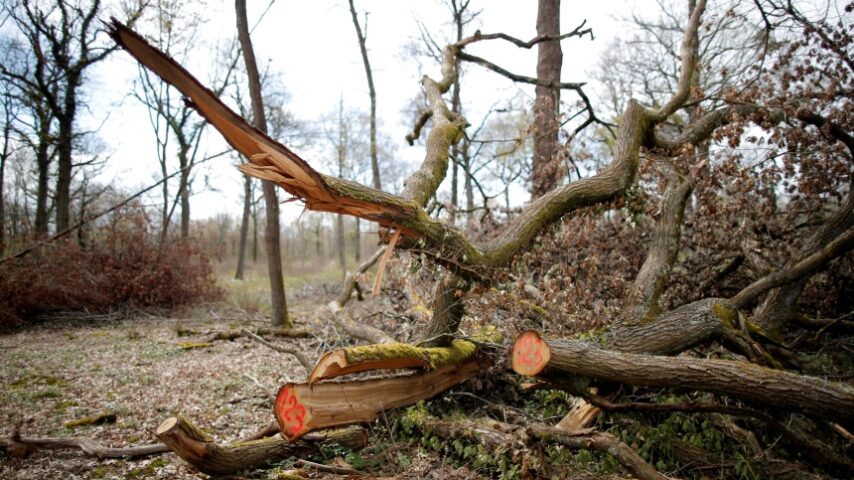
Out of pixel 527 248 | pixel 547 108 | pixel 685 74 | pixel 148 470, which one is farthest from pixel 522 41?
pixel 148 470

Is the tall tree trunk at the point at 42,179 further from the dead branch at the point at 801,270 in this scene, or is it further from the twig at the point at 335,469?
the dead branch at the point at 801,270

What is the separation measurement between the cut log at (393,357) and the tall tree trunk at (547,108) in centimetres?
281

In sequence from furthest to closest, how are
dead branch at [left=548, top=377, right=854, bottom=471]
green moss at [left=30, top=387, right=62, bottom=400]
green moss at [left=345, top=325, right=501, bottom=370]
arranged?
green moss at [left=30, top=387, right=62, bottom=400]
dead branch at [left=548, top=377, right=854, bottom=471]
green moss at [left=345, top=325, right=501, bottom=370]

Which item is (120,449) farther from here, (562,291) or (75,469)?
(562,291)

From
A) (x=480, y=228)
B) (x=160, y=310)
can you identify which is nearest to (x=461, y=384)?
(x=480, y=228)

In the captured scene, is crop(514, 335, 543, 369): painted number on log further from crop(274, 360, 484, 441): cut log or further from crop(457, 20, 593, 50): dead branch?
crop(457, 20, 593, 50): dead branch

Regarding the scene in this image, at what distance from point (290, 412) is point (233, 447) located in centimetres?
48

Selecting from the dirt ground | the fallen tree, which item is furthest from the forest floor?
the fallen tree

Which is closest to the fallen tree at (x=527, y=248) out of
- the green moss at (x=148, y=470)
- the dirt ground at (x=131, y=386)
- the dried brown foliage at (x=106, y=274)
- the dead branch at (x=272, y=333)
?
the dirt ground at (x=131, y=386)

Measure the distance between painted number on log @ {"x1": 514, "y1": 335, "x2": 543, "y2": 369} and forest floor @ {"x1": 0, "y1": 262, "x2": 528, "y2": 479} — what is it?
33.8 inches

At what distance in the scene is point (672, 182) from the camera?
5.23 meters

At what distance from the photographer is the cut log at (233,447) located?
2918mm

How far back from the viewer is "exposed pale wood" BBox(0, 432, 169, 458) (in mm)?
3500

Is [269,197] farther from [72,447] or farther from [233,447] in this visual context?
[233,447]
